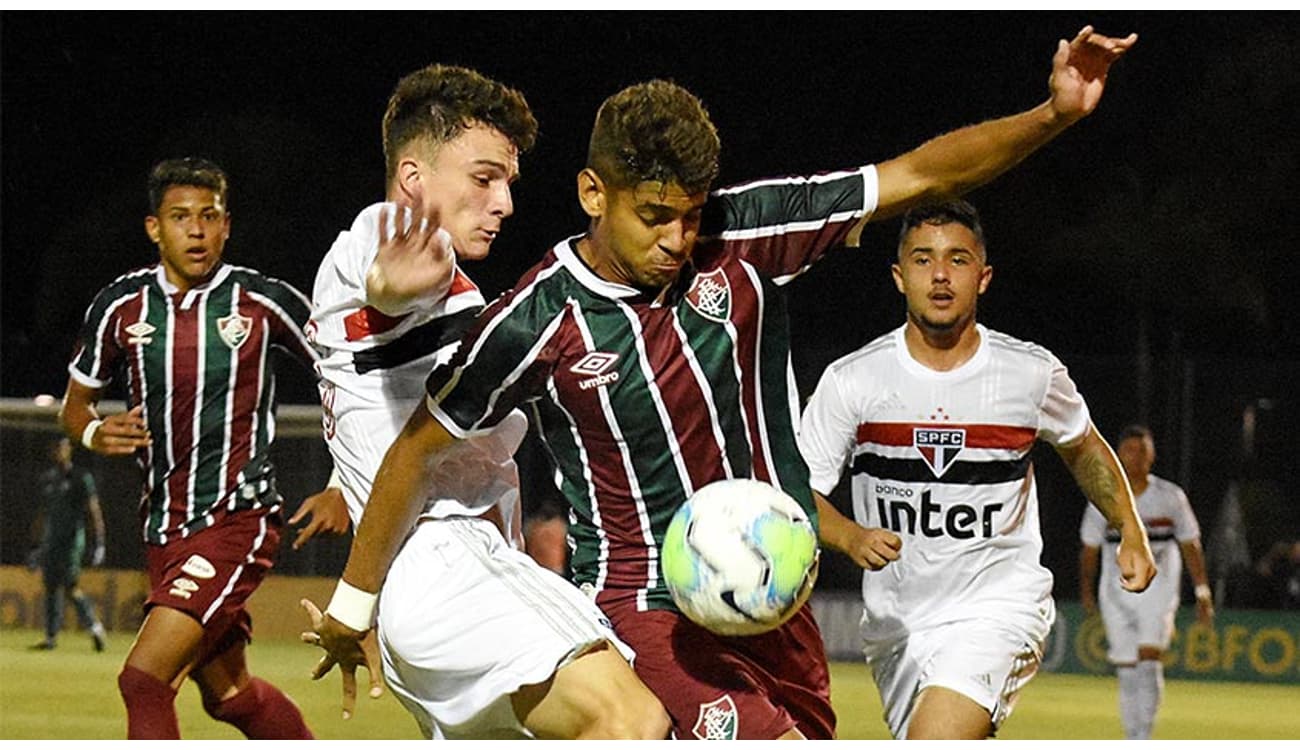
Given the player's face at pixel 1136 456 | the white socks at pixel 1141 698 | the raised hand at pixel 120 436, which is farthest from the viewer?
the player's face at pixel 1136 456

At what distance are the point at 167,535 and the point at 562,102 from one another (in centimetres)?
1487

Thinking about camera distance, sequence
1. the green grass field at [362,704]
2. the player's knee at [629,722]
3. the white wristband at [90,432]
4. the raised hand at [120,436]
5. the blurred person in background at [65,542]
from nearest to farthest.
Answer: the player's knee at [629,722], the raised hand at [120,436], the white wristband at [90,432], the green grass field at [362,704], the blurred person in background at [65,542]

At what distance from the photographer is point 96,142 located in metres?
21.3

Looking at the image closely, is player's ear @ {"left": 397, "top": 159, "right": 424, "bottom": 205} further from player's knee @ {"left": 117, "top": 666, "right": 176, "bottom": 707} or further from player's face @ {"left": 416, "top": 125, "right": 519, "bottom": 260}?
player's knee @ {"left": 117, "top": 666, "right": 176, "bottom": 707}

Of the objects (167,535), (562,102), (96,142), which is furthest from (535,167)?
(167,535)

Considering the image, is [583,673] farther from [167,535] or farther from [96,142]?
[96,142]

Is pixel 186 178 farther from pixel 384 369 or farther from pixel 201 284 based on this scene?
pixel 384 369

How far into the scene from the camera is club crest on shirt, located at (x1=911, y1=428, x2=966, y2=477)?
17.9 feet

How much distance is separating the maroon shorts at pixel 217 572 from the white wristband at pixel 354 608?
244cm

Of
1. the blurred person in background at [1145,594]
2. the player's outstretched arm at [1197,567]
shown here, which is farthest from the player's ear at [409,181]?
the player's outstretched arm at [1197,567]

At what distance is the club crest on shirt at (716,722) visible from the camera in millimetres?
3916

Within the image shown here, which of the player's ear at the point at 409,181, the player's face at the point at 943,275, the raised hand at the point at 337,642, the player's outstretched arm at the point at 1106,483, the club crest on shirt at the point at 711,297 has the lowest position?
the raised hand at the point at 337,642

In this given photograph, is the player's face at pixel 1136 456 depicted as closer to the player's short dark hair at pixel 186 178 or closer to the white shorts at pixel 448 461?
the player's short dark hair at pixel 186 178

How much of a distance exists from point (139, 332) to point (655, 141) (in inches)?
135
